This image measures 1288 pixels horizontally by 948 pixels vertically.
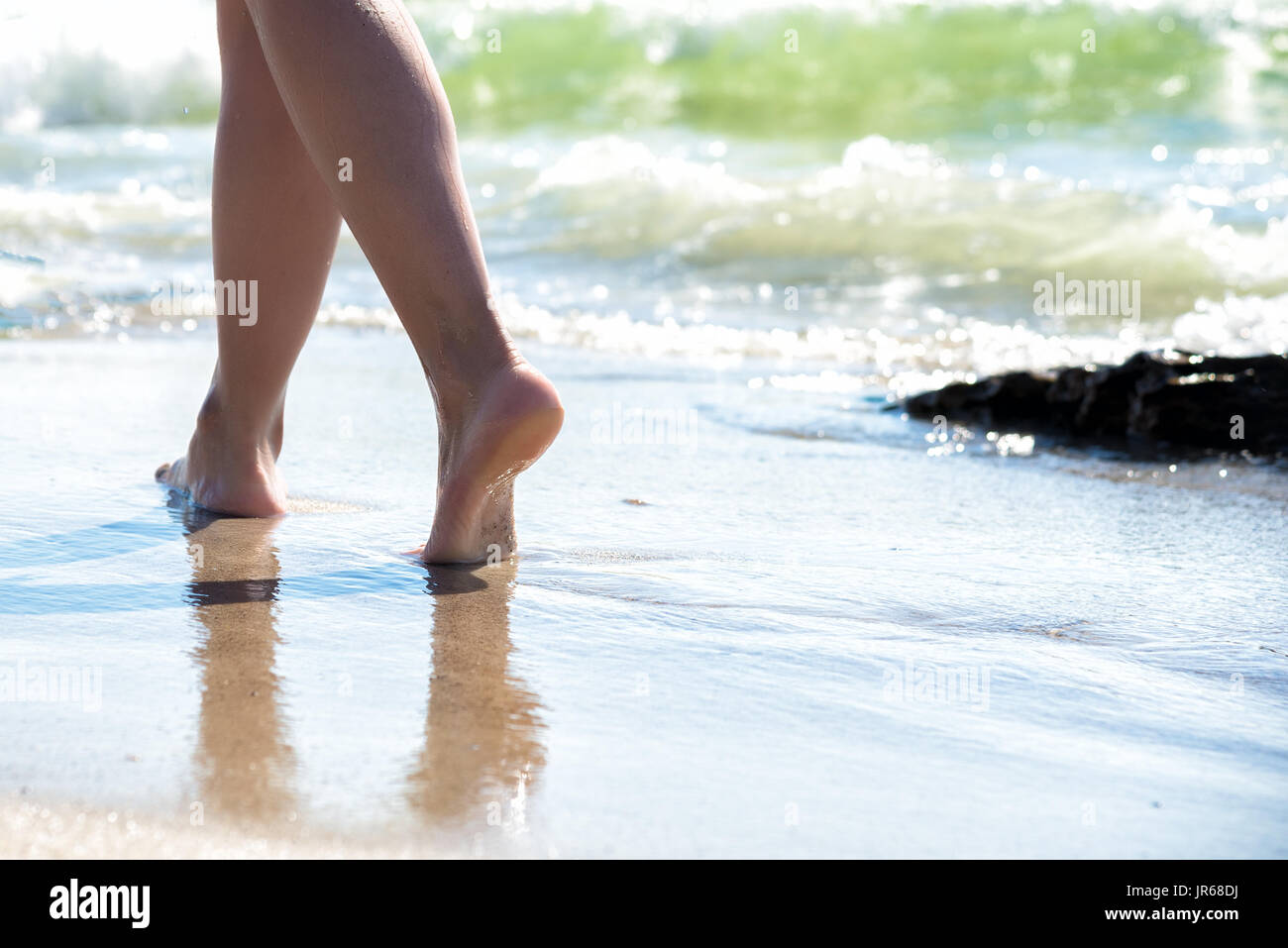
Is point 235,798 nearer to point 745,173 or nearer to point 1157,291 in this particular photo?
point 1157,291

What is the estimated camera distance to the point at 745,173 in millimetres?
7621

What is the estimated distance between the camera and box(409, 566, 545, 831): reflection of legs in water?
101 centimetres

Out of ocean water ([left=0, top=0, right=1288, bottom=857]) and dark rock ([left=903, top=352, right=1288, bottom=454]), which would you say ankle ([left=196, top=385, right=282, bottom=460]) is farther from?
dark rock ([left=903, top=352, right=1288, bottom=454])

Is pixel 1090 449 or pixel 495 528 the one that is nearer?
pixel 495 528

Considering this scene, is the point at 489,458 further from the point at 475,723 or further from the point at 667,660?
the point at 475,723

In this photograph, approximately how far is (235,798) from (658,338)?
322 centimetres

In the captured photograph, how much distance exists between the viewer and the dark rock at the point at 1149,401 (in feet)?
8.97

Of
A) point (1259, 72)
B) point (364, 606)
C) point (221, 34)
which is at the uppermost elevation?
point (1259, 72)

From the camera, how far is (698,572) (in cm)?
172

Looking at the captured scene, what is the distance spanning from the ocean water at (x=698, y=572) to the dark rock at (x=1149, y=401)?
5.2 inches

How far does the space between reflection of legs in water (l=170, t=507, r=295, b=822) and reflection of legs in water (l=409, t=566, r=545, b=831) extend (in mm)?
109

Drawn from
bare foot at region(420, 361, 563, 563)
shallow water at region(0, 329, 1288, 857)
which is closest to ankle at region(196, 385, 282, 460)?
shallow water at region(0, 329, 1288, 857)

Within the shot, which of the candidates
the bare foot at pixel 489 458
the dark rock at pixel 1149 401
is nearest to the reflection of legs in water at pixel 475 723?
the bare foot at pixel 489 458

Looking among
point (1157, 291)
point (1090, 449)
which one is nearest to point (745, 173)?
point (1157, 291)
